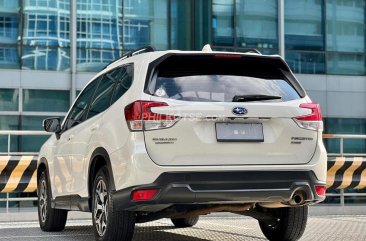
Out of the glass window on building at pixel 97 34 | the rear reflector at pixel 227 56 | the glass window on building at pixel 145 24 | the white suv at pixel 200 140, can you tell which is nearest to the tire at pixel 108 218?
the white suv at pixel 200 140

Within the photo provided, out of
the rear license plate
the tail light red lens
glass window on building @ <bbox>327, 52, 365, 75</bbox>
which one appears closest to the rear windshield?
the tail light red lens

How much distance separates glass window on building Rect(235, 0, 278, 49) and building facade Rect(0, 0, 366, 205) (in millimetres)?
32

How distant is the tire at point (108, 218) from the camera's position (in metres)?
6.75

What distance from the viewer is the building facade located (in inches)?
906

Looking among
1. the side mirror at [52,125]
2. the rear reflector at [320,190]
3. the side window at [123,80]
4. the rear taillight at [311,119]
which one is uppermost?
the side window at [123,80]

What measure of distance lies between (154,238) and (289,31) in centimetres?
1817

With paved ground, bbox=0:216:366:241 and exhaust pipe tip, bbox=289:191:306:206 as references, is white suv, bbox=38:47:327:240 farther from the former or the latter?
paved ground, bbox=0:216:366:241

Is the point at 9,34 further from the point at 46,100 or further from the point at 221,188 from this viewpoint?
the point at 221,188

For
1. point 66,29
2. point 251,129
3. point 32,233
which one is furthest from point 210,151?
point 66,29

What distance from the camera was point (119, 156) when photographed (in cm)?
651

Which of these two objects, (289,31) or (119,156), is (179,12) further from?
(119,156)

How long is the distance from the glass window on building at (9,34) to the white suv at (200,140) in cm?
1618

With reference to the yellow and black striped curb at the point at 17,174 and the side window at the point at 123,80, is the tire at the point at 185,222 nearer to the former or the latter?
the yellow and black striped curb at the point at 17,174

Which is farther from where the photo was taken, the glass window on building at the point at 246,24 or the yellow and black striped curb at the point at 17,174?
the glass window on building at the point at 246,24
